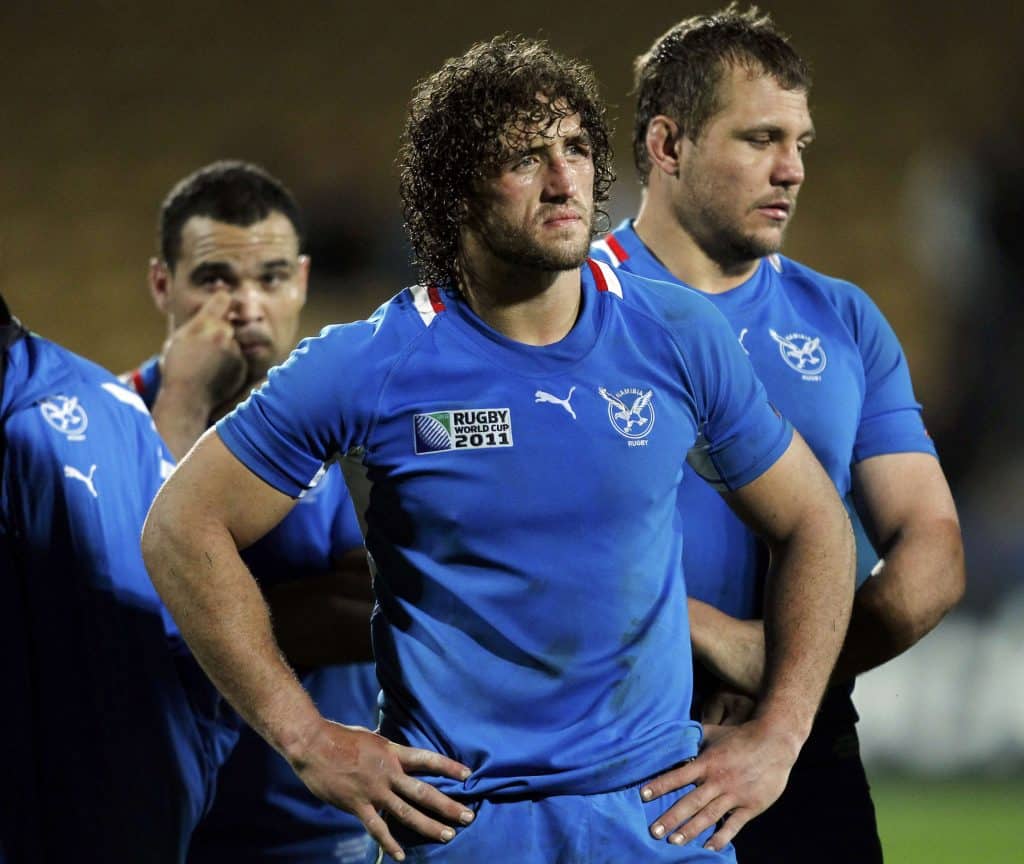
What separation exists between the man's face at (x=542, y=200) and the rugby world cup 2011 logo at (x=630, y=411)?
0.22 meters

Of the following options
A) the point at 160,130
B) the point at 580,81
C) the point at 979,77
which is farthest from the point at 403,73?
the point at 580,81

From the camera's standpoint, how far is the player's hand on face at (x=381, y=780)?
2.41 m

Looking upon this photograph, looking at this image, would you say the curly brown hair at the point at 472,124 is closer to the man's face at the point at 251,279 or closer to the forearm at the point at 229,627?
the forearm at the point at 229,627

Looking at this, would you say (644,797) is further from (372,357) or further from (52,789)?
(52,789)

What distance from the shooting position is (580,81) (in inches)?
106

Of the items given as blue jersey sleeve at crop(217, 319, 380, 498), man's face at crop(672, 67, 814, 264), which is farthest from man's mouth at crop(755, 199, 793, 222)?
blue jersey sleeve at crop(217, 319, 380, 498)

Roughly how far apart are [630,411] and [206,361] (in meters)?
1.91

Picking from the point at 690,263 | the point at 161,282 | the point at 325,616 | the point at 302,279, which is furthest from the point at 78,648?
the point at 161,282

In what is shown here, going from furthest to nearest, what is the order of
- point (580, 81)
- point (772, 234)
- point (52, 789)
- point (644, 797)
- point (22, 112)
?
point (22, 112) < point (772, 234) < point (52, 789) < point (580, 81) < point (644, 797)

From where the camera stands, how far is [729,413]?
2621mm

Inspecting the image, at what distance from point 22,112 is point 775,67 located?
727 centimetres

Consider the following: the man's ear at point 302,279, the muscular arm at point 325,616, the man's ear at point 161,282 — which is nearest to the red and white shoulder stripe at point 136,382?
the man's ear at point 161,282

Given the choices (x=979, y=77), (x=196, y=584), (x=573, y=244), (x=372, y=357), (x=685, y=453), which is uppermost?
(x=979, y=77)

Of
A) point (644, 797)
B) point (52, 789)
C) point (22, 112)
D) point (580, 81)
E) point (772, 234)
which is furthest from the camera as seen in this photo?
point (22, 112)
